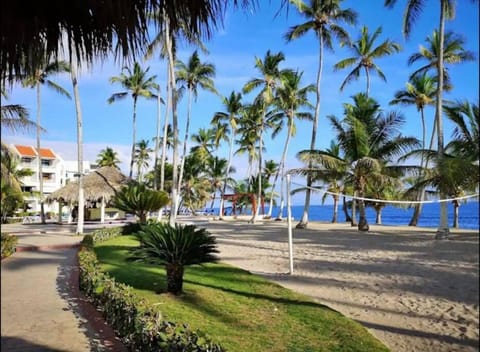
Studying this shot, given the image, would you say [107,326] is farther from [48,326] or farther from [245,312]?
[48,326]

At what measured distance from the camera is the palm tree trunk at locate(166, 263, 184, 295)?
715 cm

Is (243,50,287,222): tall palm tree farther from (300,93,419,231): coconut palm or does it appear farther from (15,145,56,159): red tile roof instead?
(15,145,56,159): red tile roof

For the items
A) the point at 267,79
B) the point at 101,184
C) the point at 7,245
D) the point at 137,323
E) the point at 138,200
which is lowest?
the point at 137,323

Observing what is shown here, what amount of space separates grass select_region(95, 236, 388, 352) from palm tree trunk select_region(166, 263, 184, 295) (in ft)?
0.48

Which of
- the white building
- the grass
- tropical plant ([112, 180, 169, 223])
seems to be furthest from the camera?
tropical plant ([112, 180, 169, 223])

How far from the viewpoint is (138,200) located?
1416 centimetres

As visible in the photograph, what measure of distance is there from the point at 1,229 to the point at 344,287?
7.42m

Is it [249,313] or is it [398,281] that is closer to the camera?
[249,313]

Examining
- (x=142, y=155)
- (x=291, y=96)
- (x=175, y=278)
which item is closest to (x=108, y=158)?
(x=142, y=155)

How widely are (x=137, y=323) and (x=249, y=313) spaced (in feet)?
Answer: 8.62

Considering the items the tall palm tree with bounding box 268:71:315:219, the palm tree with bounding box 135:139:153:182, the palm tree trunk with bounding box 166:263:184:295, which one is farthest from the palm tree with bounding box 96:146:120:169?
the palm tree trunk with bounding box 166:263:184:295

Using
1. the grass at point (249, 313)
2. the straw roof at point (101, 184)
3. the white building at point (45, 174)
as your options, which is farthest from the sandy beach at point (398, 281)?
the straw roof at point (101, 184)

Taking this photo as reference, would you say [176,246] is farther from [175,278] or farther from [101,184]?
[101,184]

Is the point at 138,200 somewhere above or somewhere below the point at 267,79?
below
